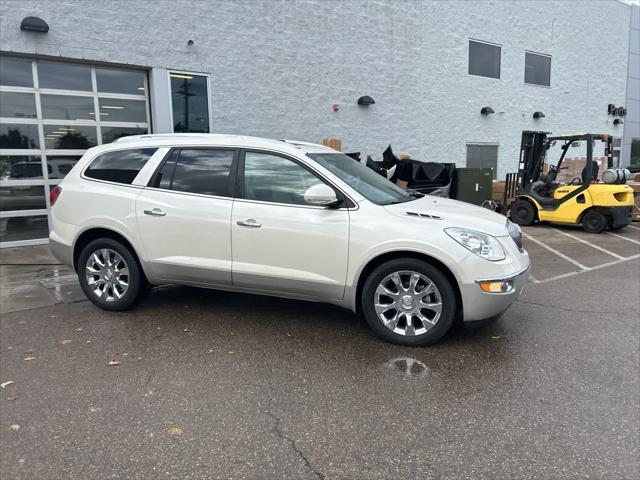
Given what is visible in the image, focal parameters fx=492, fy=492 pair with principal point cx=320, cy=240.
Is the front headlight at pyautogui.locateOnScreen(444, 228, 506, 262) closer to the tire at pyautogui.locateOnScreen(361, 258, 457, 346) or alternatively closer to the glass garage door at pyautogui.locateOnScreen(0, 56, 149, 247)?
the tire at pyautogui.locateOnScreen(361, 258, 457, 346)

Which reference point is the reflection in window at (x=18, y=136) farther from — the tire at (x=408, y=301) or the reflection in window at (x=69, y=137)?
the tire at (x=408, y=301)

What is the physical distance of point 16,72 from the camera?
28.2 feet

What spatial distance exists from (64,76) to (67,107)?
55cm

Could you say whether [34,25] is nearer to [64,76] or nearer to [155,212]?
[64,76]

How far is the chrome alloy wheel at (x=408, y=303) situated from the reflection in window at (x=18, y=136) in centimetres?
764

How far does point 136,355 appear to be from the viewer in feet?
13.7

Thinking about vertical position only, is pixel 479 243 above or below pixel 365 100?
below

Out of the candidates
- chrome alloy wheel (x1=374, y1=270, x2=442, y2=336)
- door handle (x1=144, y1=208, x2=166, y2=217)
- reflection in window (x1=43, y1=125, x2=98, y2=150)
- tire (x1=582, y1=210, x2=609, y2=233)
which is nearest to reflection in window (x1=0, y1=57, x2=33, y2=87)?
reflection in window (x1=43, y1=125, x2=98, y2=150)

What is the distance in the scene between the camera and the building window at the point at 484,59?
50.2 ft

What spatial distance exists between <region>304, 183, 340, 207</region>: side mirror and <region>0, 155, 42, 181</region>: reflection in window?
696cm

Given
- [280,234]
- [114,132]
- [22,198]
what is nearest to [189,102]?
[114,132]

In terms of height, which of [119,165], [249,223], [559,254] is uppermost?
[119,165]

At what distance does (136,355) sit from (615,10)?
2220cm

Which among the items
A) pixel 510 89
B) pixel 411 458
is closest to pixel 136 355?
pixel 411 458
